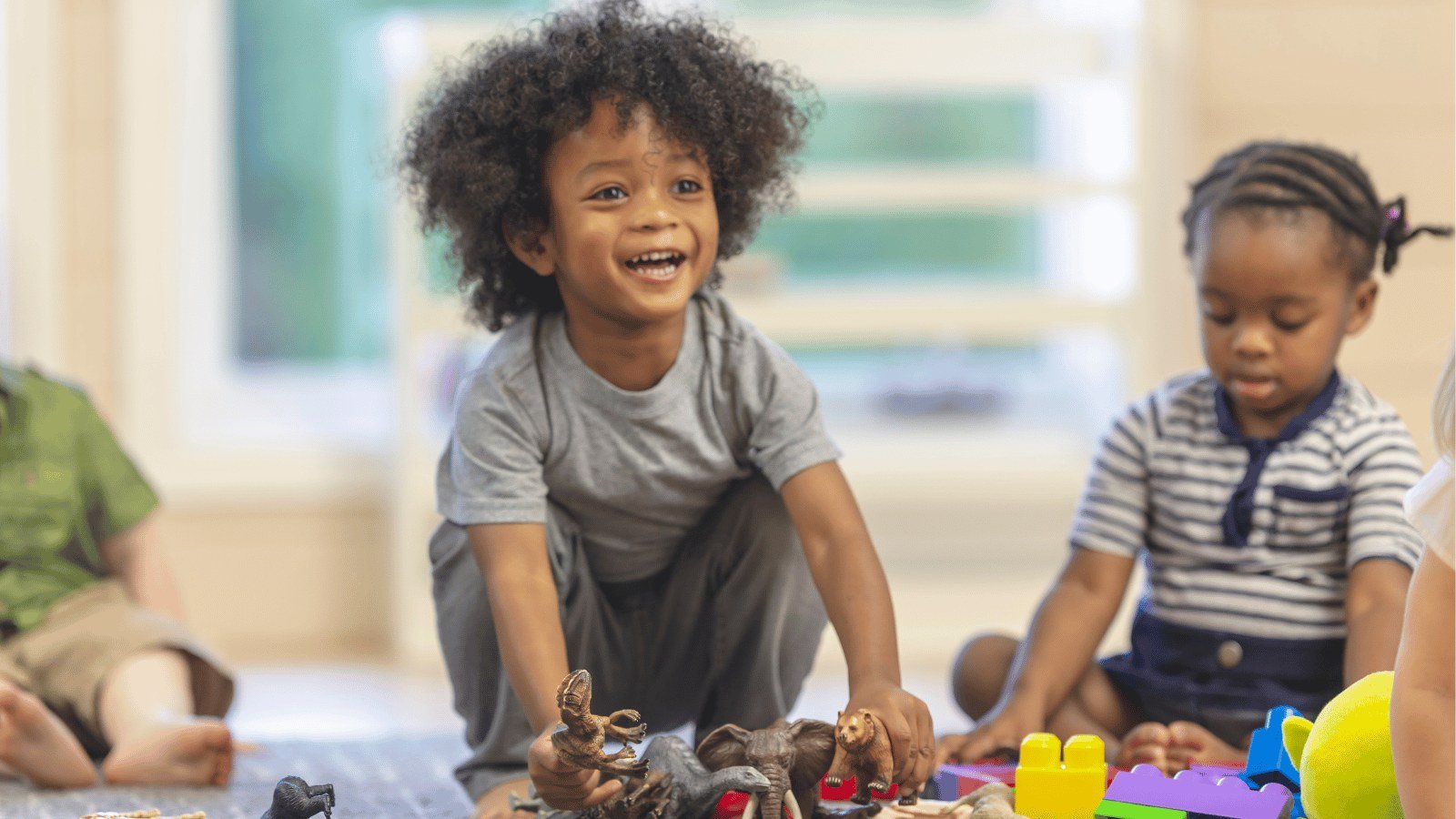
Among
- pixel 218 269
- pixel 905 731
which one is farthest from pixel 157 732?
pixel 218 269

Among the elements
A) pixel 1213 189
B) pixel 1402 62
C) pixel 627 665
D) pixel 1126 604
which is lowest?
pixel 1126 604

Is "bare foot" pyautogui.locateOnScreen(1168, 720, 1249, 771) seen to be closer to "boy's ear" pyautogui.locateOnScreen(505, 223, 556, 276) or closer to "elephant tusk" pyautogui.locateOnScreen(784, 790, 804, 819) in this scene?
"elephant tusk" pyautogui.locateOnScreen(784, 790, 804, 819)

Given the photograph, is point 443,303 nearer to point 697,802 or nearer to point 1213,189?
point 1213,189

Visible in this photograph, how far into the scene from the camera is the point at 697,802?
966 mm

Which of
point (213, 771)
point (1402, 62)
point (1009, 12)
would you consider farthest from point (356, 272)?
point (1402, 62)

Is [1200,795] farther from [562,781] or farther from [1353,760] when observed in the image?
[562,781]

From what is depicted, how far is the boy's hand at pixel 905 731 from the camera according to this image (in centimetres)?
100

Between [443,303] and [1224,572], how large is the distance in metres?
1.21

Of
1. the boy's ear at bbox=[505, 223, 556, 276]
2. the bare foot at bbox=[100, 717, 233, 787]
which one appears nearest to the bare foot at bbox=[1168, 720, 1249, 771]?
the boy's ear at bbox=[505, 223, 556, 276]

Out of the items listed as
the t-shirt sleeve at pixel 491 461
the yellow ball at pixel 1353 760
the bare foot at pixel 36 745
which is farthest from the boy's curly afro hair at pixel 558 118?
the yellow ball at pixel 1353 760

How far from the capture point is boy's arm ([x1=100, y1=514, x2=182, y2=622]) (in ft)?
4.89

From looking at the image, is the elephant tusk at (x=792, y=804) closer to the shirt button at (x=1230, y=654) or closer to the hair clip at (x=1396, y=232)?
the shirt button at (x=1230, y=654)

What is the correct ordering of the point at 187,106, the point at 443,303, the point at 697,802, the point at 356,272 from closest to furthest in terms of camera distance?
the point at 697,802 < the point at 443,303 < the point at 187,106 < the point at 356,272

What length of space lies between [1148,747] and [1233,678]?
0.13 meters
